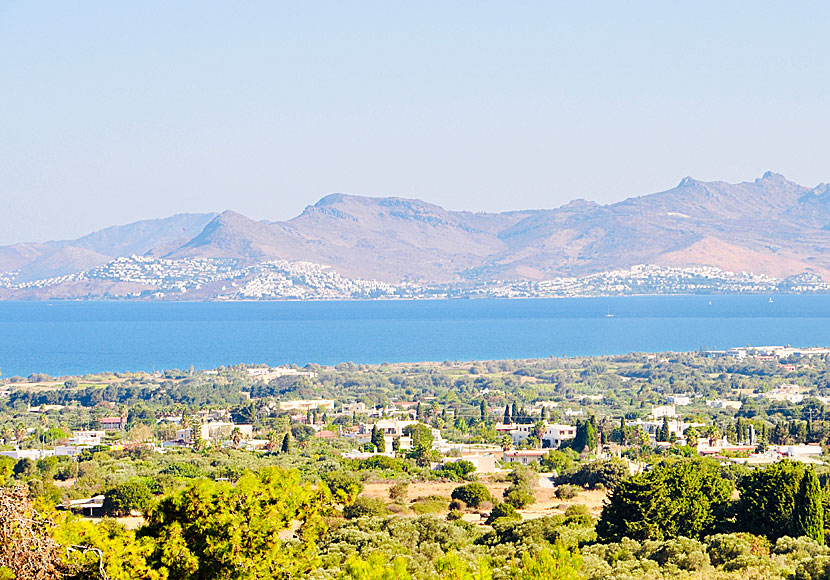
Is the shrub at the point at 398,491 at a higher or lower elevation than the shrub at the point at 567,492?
higher

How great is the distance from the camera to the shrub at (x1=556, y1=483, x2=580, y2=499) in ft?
86.0

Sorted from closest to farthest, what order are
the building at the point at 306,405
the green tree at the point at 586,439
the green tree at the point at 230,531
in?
1. the green tree at the point at 230,531
2. the green tree at the point at 586,439
3. the building at the point at 306,405

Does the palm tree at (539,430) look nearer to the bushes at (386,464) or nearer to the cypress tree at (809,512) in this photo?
the bushes at (386,464)

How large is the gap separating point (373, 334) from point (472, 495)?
107534mm

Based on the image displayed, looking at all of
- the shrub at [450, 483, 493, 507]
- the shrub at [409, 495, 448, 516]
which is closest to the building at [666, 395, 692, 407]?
the shrub at [450, 483, 493, 507]

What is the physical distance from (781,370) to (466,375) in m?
21.6

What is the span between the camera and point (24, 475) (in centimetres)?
2927

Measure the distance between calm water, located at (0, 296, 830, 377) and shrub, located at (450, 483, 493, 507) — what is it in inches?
2664

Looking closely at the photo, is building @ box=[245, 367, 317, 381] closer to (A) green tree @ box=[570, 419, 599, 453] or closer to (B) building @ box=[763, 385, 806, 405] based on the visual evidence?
(B) building @ box=[763, 385, 806, 405]

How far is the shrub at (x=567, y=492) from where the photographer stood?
26219 mm

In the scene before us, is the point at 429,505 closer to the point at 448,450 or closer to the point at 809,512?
the point at 809,512

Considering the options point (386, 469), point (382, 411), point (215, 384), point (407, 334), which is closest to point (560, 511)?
point (386, 469)

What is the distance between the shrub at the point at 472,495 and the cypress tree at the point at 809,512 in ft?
27.0

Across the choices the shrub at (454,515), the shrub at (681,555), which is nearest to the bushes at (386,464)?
the shrub at (454,515)
